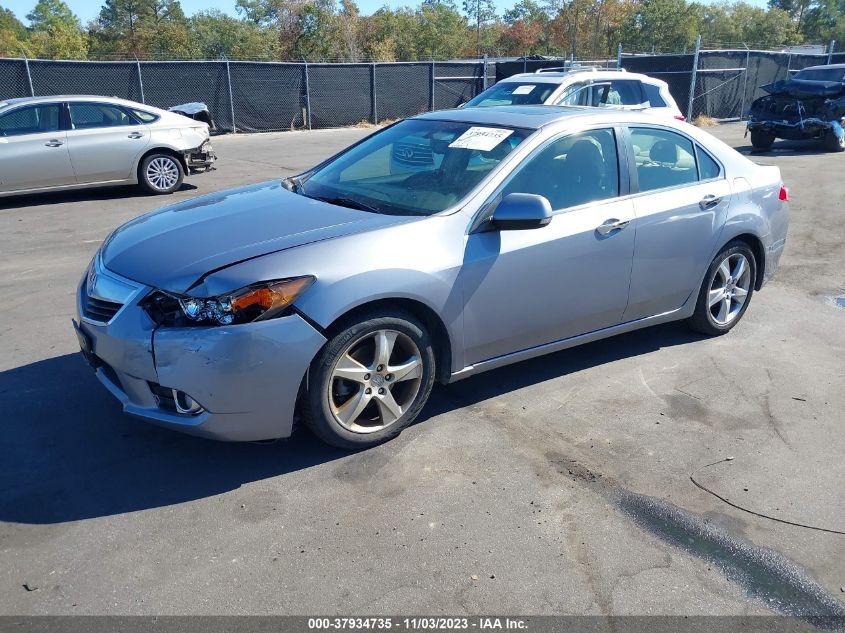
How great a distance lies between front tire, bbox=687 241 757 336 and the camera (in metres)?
5.34

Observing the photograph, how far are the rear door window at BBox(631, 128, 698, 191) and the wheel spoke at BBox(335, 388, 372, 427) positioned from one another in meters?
2.31

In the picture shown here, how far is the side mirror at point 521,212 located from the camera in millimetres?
3945

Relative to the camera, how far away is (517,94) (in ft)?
38.4

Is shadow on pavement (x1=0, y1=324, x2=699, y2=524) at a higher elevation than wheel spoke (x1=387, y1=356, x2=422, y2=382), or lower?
lower

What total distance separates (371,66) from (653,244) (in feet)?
69.0

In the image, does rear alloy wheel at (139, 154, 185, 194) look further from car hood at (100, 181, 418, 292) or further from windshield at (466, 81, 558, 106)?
car hood at (100, 181, 418, 292)

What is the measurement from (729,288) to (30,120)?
9.38 metres

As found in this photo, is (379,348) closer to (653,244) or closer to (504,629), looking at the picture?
(504,629)

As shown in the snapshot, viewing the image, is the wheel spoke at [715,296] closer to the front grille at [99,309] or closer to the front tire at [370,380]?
the front tire at [370,380]

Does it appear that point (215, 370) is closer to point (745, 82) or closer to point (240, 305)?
point (240, 305)

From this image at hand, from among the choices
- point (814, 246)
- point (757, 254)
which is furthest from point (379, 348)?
point (814, 246)

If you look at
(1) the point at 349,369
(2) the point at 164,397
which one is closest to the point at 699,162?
(1) the point at 349,369

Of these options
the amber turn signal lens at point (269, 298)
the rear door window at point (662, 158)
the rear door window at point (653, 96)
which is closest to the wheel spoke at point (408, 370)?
the amber turn signal lens at point (269, 298)

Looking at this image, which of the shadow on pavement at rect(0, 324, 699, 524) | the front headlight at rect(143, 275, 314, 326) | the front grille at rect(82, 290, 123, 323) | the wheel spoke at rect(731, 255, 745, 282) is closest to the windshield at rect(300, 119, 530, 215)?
the front headlight at rect(143, 275, 314, 326)
